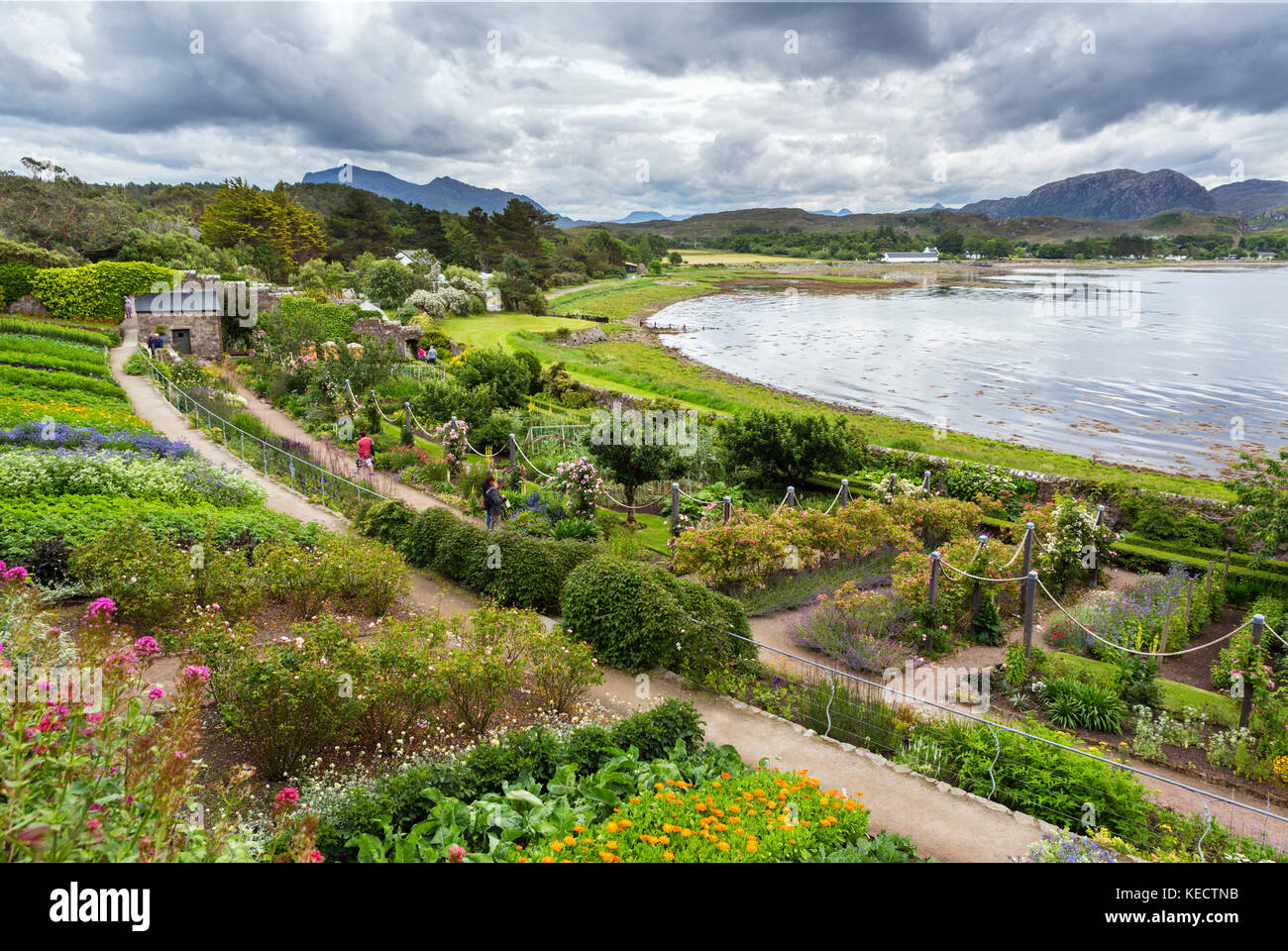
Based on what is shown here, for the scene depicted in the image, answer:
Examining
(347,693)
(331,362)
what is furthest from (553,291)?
(347,693)

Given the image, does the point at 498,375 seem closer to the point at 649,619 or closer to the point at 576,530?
the point at 576,530

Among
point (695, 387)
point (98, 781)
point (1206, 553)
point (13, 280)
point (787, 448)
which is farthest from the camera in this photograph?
point (695, 387)

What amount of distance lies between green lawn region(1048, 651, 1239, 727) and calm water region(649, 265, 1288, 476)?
48.9ft

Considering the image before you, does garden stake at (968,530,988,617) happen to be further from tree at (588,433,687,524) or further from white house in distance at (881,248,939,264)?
white house in distance at (881,248,939,264)

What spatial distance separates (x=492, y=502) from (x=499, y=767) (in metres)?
8.69

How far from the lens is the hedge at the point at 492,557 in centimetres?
1073

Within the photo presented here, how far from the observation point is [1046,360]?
4312 centimetres

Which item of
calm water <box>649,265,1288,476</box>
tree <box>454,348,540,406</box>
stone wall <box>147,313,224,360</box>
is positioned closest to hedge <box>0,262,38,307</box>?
stone wall <box>147,313,224,360</box>

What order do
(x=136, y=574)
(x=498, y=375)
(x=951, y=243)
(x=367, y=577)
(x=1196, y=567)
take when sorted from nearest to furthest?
(x=136, y=574) → (x=367, y=577) → (x=1196, y=567) → (x=498, y=375) → (x=951, y=243)

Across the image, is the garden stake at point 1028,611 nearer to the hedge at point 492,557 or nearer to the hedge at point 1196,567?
the hedge at point 1196,567

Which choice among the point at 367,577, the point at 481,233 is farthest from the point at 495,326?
the point at 367,577

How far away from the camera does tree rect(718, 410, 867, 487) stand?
61.3ft
